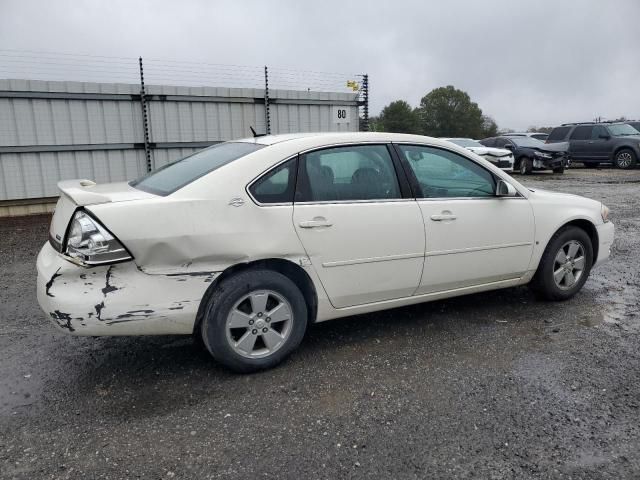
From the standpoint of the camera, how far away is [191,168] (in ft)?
11.9

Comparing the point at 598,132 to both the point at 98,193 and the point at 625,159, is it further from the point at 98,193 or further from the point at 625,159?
the point at 98,193

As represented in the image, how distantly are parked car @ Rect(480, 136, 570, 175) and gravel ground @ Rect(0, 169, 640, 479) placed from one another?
49.6 feet

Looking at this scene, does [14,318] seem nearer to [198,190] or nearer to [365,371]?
[198,190]

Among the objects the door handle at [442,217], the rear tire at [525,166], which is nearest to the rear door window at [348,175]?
the door handle at [442,217]

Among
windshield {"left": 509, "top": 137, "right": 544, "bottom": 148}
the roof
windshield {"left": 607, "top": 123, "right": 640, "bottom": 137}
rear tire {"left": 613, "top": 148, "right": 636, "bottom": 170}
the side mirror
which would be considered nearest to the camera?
the roof

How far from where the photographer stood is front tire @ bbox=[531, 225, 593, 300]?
450 centimetres

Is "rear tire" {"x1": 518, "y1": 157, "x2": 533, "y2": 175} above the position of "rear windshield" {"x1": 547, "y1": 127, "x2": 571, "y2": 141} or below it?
below

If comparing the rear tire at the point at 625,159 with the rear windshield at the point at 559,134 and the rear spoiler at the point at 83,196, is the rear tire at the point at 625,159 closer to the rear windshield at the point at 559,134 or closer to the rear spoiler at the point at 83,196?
the rear windshield at the point at 559,134

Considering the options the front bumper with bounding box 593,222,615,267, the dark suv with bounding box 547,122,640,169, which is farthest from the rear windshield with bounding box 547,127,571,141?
the front bumper with bounding box 593,222,615,267

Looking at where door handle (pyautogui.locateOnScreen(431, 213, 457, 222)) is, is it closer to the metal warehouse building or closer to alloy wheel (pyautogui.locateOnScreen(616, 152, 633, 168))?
the metal warehouse building

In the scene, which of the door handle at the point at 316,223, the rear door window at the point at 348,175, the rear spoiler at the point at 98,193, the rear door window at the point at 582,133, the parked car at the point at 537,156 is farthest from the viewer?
the rear door window at the point at 582,133

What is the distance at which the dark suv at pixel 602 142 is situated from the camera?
65.1ft

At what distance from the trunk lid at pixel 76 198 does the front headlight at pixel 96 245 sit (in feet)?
0.37

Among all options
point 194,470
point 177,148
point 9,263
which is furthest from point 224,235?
point 177,148
